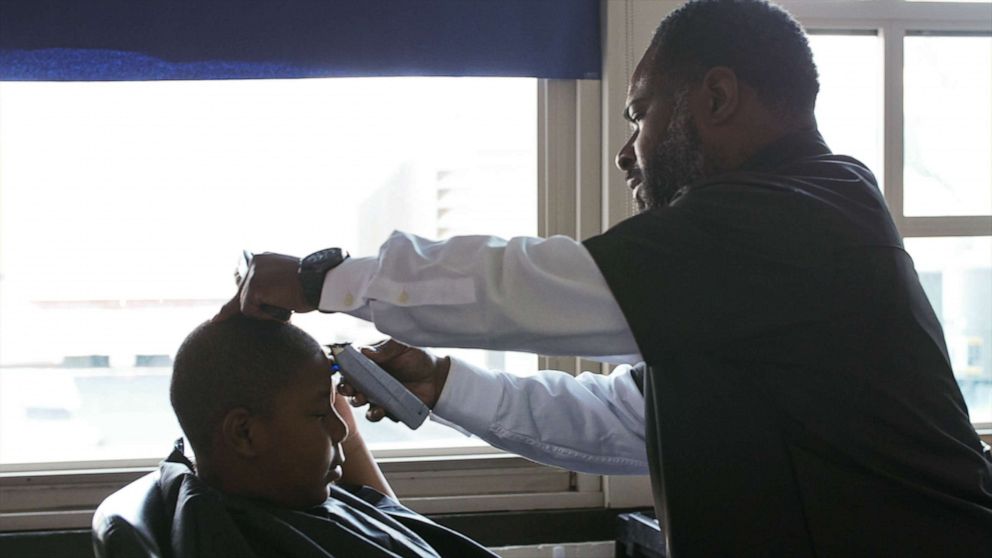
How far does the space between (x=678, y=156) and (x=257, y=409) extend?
84 cm

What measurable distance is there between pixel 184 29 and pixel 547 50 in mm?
921

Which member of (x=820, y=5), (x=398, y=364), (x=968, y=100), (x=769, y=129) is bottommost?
(x=398, y=364)

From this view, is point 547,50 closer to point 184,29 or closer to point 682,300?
point 184,29

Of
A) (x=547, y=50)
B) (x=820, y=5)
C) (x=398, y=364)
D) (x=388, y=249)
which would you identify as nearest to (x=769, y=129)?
(x=388, y=249)

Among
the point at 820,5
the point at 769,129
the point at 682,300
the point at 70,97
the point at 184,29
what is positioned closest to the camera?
the point at 682,300

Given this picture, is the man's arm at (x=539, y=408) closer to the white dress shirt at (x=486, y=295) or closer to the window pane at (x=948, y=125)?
the white dress shirt at (x=486, y=295)

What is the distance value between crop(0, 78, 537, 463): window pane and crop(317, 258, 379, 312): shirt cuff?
48.6 inches

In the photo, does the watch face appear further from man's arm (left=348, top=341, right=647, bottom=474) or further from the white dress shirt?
man's arm (left=348, top=341, right=647, bottom=474)

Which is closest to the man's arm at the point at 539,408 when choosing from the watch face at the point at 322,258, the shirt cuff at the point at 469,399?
the shirt cuff at the point at 469,399

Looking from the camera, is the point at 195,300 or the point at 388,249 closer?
the point at 388,249

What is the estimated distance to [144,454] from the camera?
2.64 m

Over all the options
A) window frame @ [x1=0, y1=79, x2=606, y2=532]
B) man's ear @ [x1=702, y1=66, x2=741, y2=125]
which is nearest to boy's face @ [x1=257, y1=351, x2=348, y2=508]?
man's ear @ [x1=702, y1=66, x2=741, y2=125]

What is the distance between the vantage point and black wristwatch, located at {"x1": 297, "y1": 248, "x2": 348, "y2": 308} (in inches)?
57.3

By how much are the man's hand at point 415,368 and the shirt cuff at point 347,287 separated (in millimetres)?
403
